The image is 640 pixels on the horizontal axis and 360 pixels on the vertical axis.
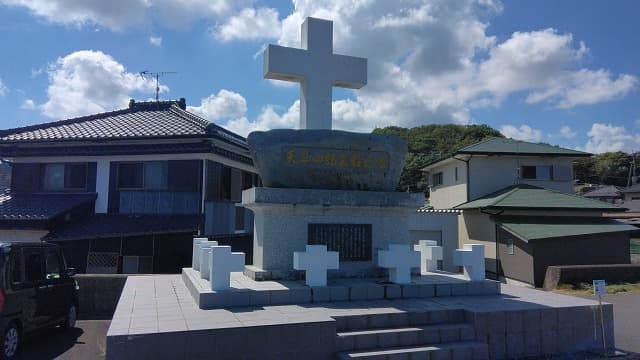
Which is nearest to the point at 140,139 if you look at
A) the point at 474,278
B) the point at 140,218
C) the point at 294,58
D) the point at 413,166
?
the point at 140,218

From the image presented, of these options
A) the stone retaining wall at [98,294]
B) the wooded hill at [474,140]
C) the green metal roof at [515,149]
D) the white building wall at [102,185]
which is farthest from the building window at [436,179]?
the wooded hill at [474,140]

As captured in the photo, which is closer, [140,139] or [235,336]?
[235,336]

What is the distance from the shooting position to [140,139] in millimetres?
18453

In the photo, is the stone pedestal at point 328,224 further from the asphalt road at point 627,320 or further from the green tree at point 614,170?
the green tree at point 614,170

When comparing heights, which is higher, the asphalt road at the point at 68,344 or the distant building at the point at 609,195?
the distant building at the point at 609,195

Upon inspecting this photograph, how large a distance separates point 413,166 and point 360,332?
48.1 meters

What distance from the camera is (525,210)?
22.2 metres

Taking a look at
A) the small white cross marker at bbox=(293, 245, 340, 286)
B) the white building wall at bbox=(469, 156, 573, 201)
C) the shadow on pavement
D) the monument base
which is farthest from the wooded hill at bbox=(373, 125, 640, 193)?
the shadow on pavement

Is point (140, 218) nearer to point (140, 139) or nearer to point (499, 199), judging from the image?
point (140, 139)

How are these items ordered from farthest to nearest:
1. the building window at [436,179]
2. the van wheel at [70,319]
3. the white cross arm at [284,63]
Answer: the building window at [436,179] → the white cross arm at [284,63] → the van wheel at [70,319]

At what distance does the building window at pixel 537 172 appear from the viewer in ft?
85.9

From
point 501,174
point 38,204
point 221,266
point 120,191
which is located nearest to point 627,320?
point 221,266

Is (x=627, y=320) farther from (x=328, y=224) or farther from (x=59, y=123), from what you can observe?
(x=59, y=123)

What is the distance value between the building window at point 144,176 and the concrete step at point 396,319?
13.2 metres
